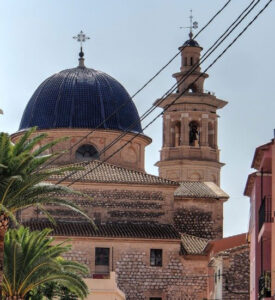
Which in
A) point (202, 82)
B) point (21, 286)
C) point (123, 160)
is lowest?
point (21, 286)

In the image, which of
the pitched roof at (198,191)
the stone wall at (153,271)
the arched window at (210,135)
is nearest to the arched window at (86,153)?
the pitched roof at (198,191)

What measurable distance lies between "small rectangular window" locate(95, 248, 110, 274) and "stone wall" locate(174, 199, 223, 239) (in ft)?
26.7

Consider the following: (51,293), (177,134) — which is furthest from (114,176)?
(51,293)

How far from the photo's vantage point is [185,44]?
8906cm

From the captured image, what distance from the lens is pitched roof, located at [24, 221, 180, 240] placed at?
65875mm

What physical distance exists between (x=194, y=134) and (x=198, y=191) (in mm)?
14596

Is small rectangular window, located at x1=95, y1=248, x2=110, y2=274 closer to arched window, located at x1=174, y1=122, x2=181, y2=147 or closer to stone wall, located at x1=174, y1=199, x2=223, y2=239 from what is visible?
stone wall, located at x1=174, y1=199, x2=223, y2=239

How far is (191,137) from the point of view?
295ft

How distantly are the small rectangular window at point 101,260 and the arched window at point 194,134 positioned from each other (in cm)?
2359

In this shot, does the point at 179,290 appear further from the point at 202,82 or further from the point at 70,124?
the point at 202,82

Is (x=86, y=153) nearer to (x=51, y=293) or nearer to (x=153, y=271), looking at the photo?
(x=153, y=271)

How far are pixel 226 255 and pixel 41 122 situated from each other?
2361cm

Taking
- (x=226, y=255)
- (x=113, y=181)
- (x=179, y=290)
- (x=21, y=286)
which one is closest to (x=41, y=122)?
(x=113, y=181)

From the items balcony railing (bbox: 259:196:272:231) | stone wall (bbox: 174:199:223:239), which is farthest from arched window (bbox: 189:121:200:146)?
balcony railing (bbox: 259:196:272:231)
